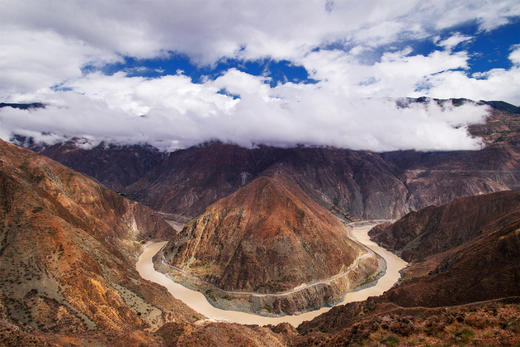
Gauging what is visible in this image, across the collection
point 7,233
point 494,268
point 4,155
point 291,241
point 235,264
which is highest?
point 4,155

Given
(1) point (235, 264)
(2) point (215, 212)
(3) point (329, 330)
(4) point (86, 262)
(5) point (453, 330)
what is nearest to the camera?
(5) point (453, 330)

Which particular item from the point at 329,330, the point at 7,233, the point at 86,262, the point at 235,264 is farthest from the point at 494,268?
the point at 7,233

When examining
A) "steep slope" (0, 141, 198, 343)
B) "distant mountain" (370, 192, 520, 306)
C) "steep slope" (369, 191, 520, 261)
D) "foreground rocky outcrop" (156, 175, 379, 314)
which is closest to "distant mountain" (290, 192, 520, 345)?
"distant mountain" (370, 192, 520, 306)

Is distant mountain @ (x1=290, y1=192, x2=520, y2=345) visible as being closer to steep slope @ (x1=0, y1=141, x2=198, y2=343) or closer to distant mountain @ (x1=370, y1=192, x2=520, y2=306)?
distant mountain @ (x1=370, y1=192, x2=520, y2=306)

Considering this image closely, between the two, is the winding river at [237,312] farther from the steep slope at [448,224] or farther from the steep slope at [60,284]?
the steep slope at [60,284]

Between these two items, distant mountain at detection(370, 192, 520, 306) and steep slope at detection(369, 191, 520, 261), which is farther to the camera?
steep slope at detection(369, 191, 520, 261)

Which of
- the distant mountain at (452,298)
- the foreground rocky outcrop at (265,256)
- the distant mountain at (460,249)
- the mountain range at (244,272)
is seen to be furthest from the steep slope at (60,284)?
the distant mountain at (460,249)

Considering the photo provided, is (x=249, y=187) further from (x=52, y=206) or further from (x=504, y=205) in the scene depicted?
(x=504, y=205)
